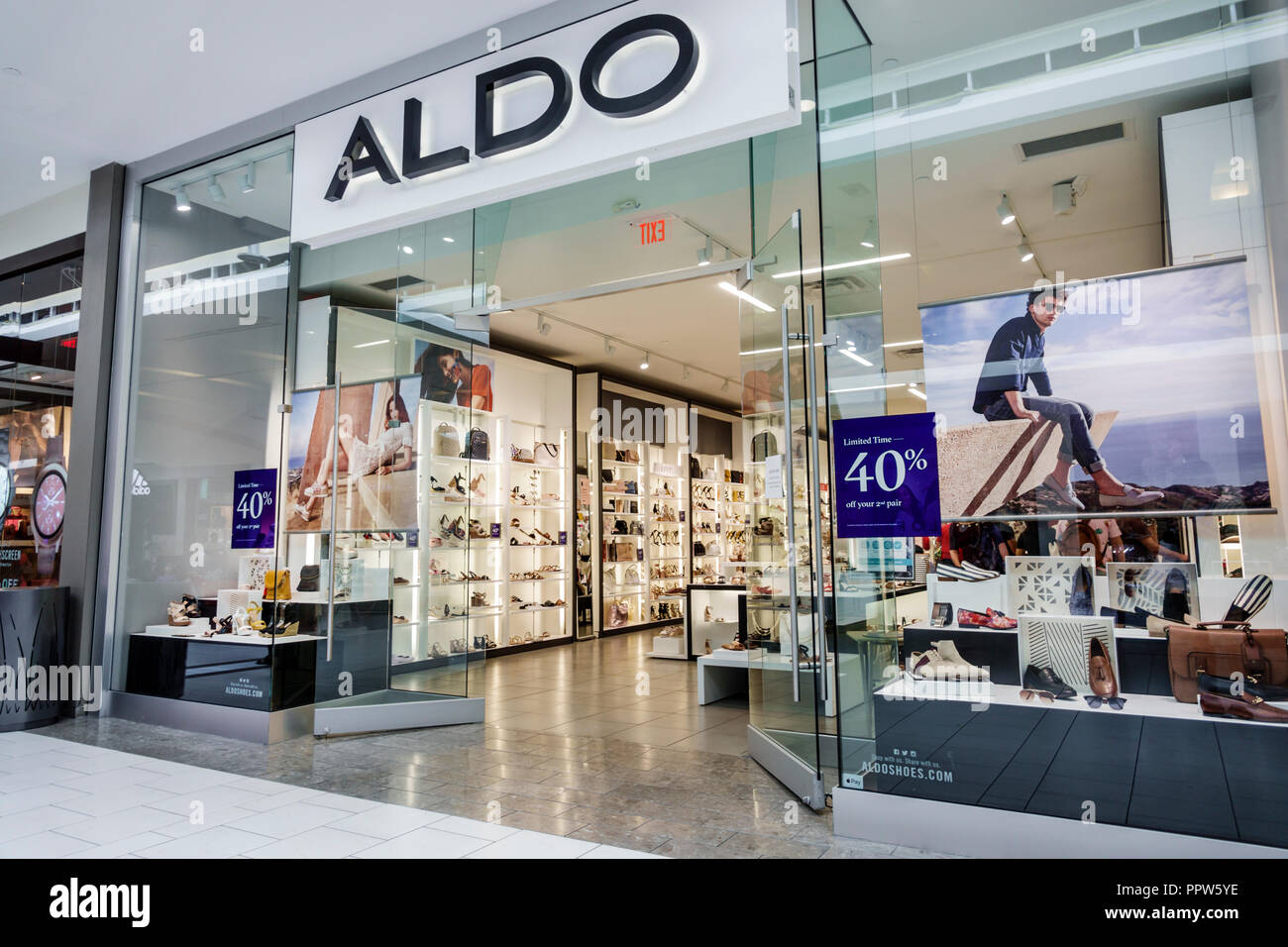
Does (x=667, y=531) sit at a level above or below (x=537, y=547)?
above

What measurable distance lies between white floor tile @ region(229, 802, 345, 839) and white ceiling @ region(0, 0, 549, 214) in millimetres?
3803

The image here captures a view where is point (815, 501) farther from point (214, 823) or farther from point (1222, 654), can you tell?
point (214, 823)

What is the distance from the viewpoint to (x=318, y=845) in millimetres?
3076

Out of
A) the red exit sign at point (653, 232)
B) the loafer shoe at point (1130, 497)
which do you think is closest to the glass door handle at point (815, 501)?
the loafer shoe at point (1130, 497)

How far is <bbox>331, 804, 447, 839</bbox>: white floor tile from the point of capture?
3230 mm

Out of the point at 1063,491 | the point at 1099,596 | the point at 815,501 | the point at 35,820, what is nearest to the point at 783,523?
the point at 815,501

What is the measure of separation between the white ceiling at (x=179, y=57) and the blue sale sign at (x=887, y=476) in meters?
2.65

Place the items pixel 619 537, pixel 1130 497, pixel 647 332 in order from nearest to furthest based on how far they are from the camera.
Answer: pixel 1130 497
pixel 647 332
pixel 619 537

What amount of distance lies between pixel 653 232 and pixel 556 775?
12.0ft

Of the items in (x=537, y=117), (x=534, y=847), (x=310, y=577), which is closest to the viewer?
(x=534, y=847)

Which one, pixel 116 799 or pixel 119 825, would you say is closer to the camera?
pixel 119 825

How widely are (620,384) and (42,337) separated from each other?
22.2ft

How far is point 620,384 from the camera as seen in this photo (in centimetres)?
1148
